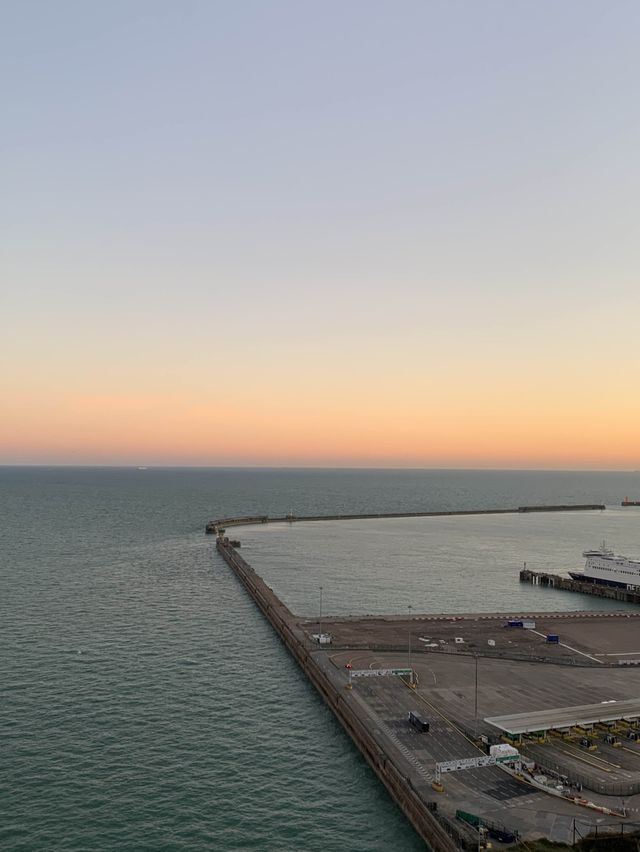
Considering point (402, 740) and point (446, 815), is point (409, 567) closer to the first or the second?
point (402, 740)

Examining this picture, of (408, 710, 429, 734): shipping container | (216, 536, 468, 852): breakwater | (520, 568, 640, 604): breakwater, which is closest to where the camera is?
(216, 536, 468, 852): breakwater

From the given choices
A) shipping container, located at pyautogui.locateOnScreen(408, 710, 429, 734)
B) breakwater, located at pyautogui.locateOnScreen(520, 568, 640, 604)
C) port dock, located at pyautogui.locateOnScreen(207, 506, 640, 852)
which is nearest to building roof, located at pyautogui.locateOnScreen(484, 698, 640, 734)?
port dock, located at pyautogui.locateOnScreen(207, 506, 640, 852)

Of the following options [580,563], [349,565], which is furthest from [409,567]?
[580,563]

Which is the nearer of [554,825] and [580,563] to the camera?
[554,825]

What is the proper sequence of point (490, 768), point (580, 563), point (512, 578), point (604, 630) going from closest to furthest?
point (490, 768), point (604, 630), point (512, 578), point (580, 563)

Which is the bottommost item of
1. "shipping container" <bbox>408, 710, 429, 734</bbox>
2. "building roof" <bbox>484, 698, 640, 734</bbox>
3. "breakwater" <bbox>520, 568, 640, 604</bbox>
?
"breakwater" <bbox>520, 568, 640, 604</bbox>

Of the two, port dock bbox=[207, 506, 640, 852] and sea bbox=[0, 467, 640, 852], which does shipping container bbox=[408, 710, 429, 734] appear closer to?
port dock bbox=[207, 506, 640, 852]

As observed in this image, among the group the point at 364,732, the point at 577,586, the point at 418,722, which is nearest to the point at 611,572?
the point at 577,586
